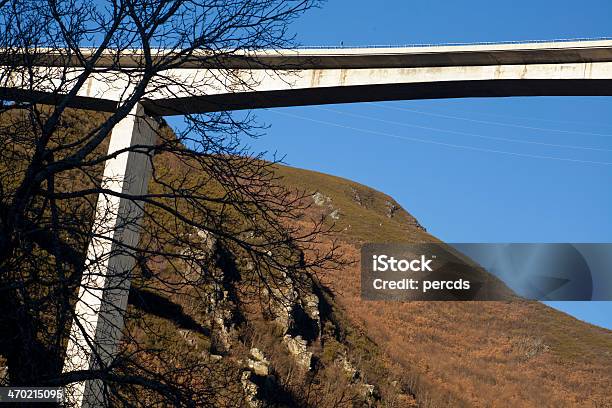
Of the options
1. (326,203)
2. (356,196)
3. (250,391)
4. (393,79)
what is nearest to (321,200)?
(326,203)

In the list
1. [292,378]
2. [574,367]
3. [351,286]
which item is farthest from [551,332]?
[292,378]

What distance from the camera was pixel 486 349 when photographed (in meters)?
56.7

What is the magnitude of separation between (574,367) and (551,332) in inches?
396

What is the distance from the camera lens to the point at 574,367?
186 feet

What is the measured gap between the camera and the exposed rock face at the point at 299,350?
23.8 metres

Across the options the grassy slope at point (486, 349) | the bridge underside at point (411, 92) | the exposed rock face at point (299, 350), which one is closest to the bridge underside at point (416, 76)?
the bridge underside at point (411, 92)

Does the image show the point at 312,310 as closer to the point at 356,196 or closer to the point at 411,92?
the point at 411,92

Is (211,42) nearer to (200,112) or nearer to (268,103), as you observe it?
(200,112)

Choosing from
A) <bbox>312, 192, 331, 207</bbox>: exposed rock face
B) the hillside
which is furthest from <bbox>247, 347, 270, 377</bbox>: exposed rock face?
<bbox>312, 192, 331, 207</bbox>: exposed rock face

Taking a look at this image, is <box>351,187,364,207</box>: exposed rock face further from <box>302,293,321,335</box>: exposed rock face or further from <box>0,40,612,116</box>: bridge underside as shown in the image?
<box>0,40,612,116</box>: bridge underside

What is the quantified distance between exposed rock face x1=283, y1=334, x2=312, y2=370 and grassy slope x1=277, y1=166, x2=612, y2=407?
885 cm

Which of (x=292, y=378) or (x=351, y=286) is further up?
(x=351, y=286)

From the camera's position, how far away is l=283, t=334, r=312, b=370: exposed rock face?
23.8 meters

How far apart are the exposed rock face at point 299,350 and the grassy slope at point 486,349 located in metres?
8.85
